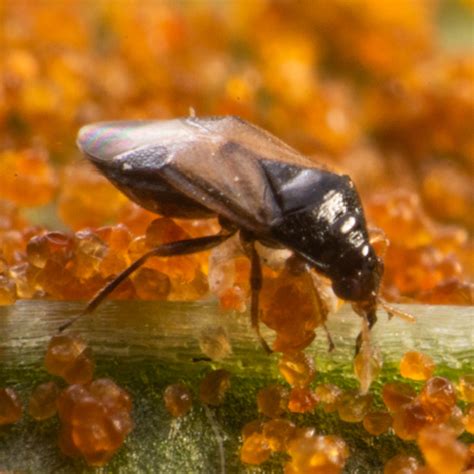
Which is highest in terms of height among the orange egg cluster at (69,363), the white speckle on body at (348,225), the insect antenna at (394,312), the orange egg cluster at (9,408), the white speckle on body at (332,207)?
the white speckle on body at (332,207)

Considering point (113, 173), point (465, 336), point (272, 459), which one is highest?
point (113, 173)

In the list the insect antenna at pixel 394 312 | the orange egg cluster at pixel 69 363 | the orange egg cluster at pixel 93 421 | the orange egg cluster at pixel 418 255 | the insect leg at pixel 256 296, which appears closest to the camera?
the orange egg cluster at pixel 93 421

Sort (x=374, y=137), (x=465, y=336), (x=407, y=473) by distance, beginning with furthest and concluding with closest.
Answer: (x=374, y=137)
(x=465, y=336)
(x=407, y=473)

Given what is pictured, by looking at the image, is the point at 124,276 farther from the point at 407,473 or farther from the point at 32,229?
the point at 407,473

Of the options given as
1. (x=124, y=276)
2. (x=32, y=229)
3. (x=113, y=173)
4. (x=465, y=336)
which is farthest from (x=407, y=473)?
(x=32, y=229)

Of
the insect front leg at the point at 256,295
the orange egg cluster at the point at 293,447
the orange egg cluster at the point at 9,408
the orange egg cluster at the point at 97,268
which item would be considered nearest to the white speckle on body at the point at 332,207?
the insect front leg at the point at 256,295

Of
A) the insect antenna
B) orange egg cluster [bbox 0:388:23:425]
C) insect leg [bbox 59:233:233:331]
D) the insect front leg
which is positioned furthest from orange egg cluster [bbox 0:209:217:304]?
the insect antenna

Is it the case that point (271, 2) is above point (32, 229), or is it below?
above

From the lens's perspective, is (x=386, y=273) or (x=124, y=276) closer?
(x=124, y=276)

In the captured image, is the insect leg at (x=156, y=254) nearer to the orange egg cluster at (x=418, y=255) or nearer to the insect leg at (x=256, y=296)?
the insect leg at (x=256, y=296)

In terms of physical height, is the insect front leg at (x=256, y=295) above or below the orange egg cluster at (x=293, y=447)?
above
